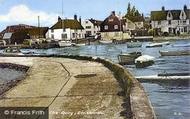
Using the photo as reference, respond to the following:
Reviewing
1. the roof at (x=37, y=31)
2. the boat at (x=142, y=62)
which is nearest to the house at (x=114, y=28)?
the roof at (x=37, y=31)

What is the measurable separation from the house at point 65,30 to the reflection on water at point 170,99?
88001 mm

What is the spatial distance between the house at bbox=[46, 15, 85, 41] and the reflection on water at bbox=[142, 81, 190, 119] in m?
88.0

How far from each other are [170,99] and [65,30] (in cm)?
A: 9662

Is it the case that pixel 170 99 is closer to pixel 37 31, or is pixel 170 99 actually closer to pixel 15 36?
pixel 37 31

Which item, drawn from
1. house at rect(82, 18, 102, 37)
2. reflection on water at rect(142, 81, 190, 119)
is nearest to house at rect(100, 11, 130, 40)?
house at rect(82, 18, 102, 37)

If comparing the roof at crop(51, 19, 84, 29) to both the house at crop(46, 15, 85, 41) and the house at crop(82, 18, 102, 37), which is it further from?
the house at crop(82, 18, 102, 37)

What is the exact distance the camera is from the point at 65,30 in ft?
376

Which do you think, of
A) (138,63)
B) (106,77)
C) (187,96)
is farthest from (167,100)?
(138,63)

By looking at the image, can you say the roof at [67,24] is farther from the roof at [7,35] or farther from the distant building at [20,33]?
the roof at [7,35]

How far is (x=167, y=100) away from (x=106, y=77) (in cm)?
307

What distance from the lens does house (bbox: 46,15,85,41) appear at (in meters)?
112

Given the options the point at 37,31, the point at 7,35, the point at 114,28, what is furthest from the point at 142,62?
the point at 114,28

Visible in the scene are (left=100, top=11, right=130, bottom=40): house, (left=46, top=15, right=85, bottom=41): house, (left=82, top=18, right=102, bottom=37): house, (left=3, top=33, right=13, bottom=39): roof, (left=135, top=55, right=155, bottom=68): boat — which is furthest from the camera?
(left=82, top=18, right=102, bottom=37): house

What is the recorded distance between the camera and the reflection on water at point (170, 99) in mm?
15359
